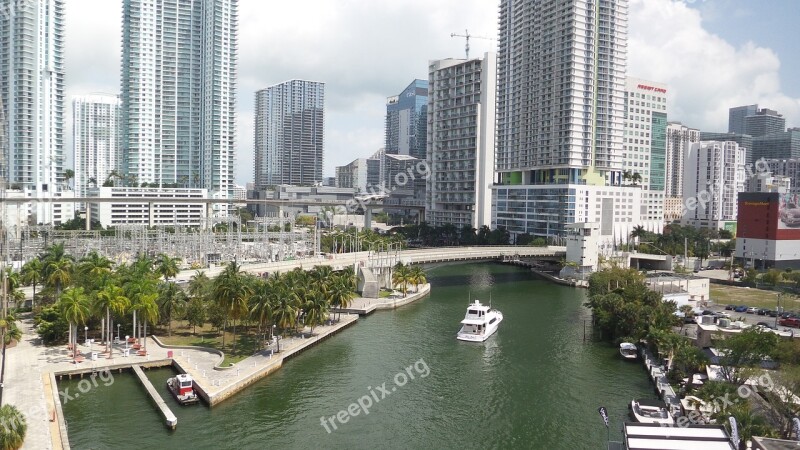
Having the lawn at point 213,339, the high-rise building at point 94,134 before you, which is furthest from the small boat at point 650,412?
the high-rise building at point 94,134

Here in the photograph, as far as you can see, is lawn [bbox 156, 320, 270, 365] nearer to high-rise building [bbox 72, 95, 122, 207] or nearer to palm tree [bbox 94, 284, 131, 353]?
palm tree [bbox 94, 284, 131, 353]

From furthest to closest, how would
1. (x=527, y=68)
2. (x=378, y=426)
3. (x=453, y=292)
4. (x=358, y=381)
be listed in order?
(x=527, y=68) → (x=453, y=292) → (x=358, y=381) → (x=378, y=426)

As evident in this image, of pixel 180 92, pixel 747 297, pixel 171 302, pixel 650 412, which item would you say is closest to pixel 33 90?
pixel 180 92

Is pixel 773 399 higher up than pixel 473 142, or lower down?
lower down

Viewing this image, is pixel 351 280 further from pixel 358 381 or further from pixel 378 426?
pixel 378 426

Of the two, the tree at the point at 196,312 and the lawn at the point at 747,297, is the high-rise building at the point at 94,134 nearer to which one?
the tree at the point at 196,312

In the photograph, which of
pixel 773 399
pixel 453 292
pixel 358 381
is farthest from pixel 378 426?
pixel 453 292

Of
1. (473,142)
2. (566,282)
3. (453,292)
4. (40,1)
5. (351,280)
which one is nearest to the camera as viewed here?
(351,280)

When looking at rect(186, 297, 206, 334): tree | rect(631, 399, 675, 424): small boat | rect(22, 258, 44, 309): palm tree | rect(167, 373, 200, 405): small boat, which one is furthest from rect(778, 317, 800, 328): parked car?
rect(22, 258, 44, 309): palm tree
